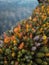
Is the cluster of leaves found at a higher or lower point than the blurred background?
lower

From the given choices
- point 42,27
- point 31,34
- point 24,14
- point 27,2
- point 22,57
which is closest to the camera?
point 22,57

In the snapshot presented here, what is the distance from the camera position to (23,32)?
6836 millimetres

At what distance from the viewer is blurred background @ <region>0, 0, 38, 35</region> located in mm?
11820

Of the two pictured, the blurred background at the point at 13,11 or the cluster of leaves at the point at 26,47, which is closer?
the cluster of leaves at the point at 26,47

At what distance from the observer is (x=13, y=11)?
12852 millimetres

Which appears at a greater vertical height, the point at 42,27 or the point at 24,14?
the point at 24,14

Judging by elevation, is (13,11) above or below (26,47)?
above

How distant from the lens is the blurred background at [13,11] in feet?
38.8

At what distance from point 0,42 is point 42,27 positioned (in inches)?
55.8

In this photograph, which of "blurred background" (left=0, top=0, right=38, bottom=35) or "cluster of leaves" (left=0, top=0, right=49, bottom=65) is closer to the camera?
"cluster of leaves" (left=0, top=0, right=49, bottom=65)

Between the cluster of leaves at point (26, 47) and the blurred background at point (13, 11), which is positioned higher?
the blurred background at point (13, 11)

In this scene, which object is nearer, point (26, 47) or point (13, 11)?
point (26, 47)

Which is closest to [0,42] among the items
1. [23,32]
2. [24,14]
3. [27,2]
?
[23,32]

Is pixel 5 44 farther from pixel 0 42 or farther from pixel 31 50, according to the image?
pixel 31 50
